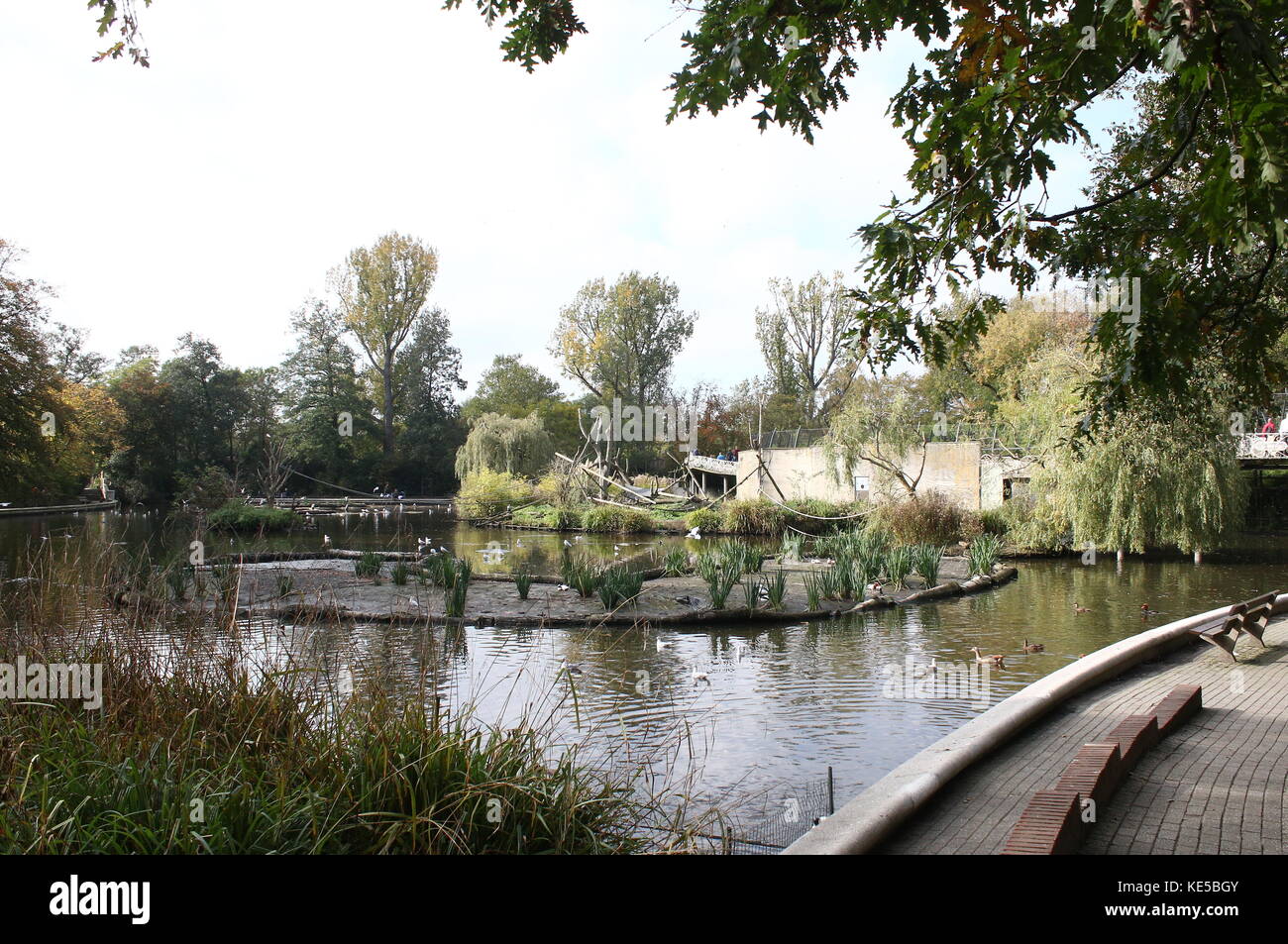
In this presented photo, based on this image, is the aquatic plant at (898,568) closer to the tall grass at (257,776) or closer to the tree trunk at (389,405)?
the tall grass at (257,776)

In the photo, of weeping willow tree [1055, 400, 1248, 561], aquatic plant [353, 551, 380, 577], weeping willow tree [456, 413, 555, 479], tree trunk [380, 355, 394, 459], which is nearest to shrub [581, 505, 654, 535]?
weeping willow tree [456, 413, 555, 479]

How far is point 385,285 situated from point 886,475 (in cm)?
3225

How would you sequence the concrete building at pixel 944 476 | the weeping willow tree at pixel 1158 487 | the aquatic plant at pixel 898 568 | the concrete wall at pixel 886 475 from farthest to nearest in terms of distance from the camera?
1. the concrete wall at pixel 886 475
2. the concrete building at pixel 944 476
3. the weeping willow tree at pixel 1158 487
4. the aquatic plant at pixel 898 568

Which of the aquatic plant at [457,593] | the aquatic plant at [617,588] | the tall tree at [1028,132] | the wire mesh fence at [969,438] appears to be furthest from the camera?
the wire mesh fence at [969,438]

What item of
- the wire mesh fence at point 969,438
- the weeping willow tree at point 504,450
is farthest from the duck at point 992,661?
the weeping willow tree at point 504,450

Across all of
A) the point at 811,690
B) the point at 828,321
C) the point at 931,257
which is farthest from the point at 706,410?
the point at 931,257

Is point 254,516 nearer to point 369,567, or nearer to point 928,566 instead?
point 369,567

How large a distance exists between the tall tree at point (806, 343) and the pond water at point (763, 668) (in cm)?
2978

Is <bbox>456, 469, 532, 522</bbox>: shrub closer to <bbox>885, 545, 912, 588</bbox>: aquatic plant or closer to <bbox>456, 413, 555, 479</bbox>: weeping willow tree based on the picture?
<bbox>456, 413, 555, 479</bbox>: weeping willow tree

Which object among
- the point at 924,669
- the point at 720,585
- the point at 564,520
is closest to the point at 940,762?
the point at 924,669

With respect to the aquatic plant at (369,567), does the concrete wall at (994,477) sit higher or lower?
higher

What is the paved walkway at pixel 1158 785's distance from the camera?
12.2 ft

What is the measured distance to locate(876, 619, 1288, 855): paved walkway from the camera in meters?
3.71
